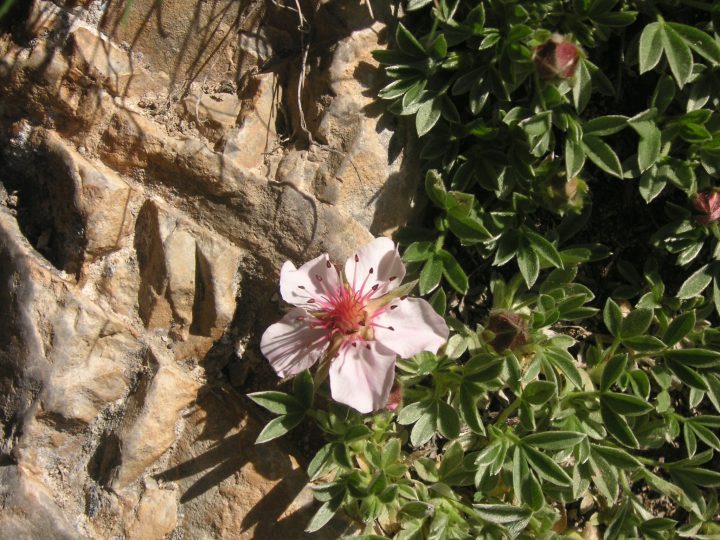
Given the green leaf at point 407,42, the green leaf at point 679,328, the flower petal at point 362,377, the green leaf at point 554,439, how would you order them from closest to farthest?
1. the flower petal at point 362,377
2. the green leaf at point 554,439
3. the green leaf at point 407,42
4. the green leaf at point 679,328

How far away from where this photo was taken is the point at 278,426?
7.59ft

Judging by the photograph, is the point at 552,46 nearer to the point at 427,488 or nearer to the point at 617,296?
the point at 617,296

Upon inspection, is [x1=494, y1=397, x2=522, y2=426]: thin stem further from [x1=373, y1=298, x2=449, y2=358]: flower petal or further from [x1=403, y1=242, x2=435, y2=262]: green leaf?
[x1=403, y1=242, x2=435, y2=262]: green leaf

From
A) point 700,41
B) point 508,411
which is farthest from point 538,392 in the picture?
point 700,41

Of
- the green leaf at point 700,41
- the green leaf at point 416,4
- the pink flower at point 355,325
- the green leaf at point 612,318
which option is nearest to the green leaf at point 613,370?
the green leaf at point 612,318

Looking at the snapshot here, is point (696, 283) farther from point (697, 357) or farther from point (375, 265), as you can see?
point (375, 265)

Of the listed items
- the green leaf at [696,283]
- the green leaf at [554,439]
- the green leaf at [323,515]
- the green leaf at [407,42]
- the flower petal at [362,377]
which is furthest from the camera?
the green leaf at [696,283]

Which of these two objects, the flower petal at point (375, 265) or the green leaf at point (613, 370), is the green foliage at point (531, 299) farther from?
the flower petal at point (375, 265)

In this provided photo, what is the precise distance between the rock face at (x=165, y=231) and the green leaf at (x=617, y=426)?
1.06 metres

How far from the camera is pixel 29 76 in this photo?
7.87 ft

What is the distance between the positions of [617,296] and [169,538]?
2.03 m

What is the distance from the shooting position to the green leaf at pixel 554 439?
7.76 ft

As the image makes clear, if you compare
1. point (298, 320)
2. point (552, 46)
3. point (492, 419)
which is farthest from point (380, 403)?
point (552, 46)

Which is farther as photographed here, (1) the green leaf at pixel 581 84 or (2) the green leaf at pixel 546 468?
(1) the green leaf at pixel 581 84
